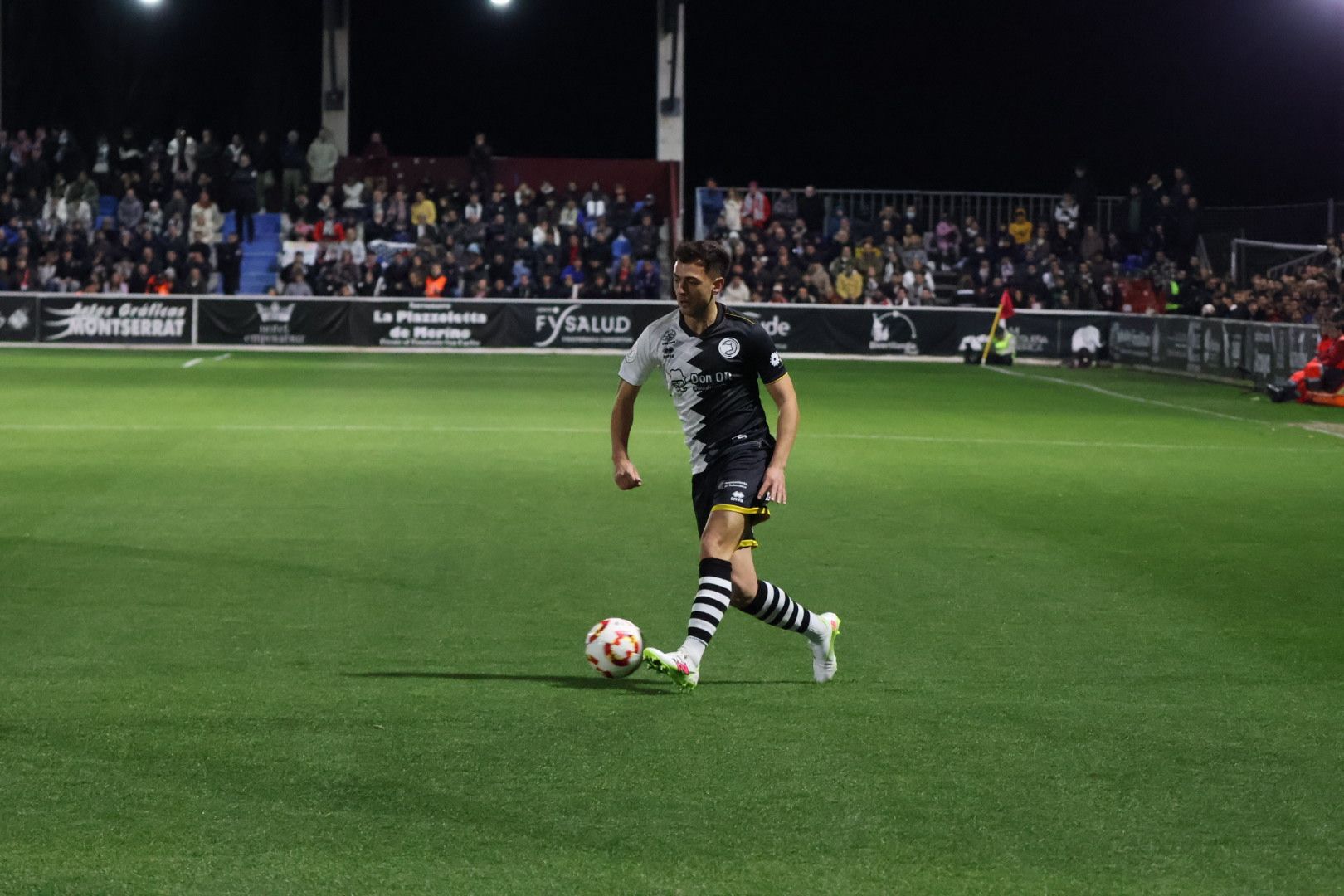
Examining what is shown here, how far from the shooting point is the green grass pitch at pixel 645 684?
5.13m

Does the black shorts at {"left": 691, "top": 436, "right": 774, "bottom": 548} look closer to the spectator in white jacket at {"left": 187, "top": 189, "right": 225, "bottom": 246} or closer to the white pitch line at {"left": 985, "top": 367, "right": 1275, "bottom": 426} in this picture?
the white pitch line at {"left": 985, "top": 367, "right": 1275, "bottom": 426}

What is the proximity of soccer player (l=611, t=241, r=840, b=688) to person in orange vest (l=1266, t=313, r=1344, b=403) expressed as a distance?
19.1 meters

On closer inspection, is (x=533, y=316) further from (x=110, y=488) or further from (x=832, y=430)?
(x=110, y=488)

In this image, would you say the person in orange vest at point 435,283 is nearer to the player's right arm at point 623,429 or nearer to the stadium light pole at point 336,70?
the stadium light pole at point 336,70

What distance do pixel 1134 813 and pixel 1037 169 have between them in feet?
153

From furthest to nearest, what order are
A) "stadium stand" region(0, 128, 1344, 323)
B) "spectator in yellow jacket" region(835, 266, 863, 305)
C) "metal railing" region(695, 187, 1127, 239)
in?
"metal railing" region(695, 187, 1127, 239)
"spectator in yellow jacket" region(835, 266, 863, 305)
"stadium stand" region(0, 128, 1344, 323)

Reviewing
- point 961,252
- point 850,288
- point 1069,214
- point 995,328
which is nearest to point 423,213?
point 850,288

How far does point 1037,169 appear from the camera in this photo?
50.4 meters

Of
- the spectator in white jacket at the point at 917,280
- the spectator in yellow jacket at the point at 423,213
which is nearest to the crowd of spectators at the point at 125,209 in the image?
the spectator in yellow jacket at the point at 423,213

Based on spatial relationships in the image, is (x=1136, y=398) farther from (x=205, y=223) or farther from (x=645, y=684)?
(x=205, y=223)

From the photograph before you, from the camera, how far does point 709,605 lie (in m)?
7.42

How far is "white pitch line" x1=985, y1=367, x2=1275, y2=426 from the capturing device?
2300 centimetres

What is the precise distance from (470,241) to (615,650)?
113 feet

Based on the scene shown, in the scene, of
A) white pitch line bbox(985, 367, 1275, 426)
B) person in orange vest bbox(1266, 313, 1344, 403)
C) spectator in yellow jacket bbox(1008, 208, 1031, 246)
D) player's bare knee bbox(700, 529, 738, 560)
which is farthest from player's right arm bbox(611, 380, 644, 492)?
spectator in yellow jacket bbox(1008, 208, 1031, 246)
